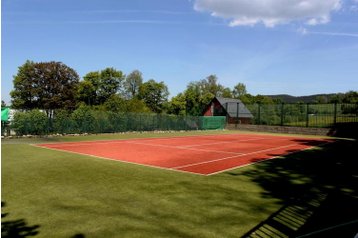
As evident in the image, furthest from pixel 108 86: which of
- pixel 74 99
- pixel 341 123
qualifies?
pixel 341 123

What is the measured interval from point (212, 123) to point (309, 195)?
34.4 metres

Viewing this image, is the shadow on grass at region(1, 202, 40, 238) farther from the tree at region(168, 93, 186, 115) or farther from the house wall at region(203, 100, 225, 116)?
the tree at region(168, 93, 186, 115)

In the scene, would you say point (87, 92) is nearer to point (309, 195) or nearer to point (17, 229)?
point (309, 195)

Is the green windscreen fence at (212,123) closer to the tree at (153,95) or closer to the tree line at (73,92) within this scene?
the tree line at (73,92)

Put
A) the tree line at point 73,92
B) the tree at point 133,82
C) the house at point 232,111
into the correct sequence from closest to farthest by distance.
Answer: the house at point 232,111, the tree line at point 73,92, the tree at point 133,82

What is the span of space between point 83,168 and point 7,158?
430cm

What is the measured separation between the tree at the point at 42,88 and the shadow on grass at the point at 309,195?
64074 mm

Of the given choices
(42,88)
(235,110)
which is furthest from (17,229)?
(42,88)

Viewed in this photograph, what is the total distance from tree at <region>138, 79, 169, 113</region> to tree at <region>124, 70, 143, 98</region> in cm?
1325

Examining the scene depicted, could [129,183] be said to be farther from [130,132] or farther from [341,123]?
[341,123]

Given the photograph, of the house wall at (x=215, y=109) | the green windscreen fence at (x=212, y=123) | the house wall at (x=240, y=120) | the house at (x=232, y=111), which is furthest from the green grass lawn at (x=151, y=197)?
the house wall at (x=215, y=109)

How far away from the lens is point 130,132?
33.9m

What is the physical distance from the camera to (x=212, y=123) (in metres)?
43.2

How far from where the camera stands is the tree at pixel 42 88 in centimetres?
7075
